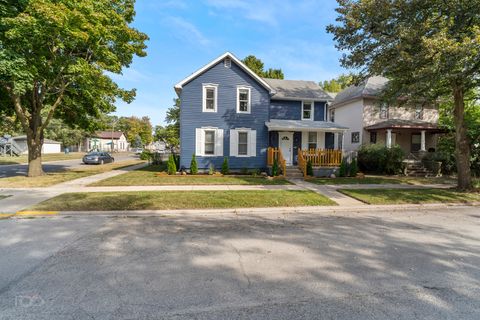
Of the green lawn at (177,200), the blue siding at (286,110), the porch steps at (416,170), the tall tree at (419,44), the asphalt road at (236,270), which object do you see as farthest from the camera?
the blue siding at (286,110)

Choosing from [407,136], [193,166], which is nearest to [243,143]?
[193,166]

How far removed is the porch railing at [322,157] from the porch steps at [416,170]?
5550mm

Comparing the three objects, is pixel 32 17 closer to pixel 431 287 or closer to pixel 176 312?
pixel 176 312

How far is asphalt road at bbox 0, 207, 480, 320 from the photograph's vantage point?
281 centimetres

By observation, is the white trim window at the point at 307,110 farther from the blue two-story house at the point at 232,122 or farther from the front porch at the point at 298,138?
the blue two-story house at the point at 232,122

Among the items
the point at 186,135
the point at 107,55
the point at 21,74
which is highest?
the point at 107,55

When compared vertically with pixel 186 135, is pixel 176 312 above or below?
below

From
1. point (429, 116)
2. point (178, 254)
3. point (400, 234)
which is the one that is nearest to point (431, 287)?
point (400, 234)

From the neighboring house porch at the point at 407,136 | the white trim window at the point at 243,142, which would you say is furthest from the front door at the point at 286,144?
the neighboring house porch at the point at 407,136

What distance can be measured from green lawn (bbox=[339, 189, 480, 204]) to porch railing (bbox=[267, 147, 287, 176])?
474cm

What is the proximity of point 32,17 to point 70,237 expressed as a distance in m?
9.85

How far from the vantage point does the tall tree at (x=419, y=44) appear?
28.0 ft

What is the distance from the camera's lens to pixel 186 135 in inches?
630

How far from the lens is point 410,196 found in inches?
378
